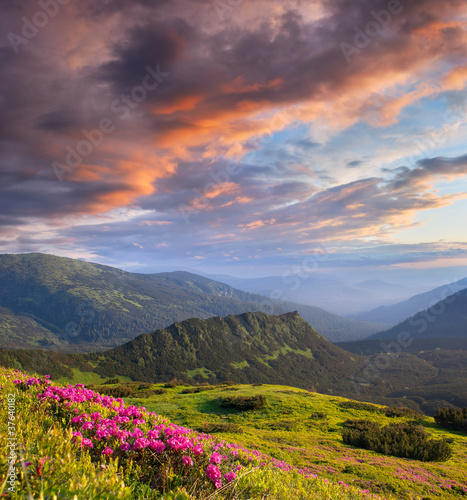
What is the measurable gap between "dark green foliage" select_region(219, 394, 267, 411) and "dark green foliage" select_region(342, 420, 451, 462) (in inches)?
498

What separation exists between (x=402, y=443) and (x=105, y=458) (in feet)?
74.4


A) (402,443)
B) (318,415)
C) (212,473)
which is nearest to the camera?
(212,473)

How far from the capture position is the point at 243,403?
106 feet

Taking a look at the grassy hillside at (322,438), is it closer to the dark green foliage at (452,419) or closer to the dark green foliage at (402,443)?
the dark green foliage at (402,443)

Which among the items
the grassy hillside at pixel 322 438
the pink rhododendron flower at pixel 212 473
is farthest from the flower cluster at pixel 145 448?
the grassy hillside at pixel 322 438

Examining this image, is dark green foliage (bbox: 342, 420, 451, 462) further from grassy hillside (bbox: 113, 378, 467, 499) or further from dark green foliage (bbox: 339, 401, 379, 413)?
dark green foliage (bbox: 339, 401, 379, 413)

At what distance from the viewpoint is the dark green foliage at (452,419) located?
27906mm

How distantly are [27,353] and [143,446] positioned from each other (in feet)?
616

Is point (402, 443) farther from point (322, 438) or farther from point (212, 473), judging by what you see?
point (212, 473)

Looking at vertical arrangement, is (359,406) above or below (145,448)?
below

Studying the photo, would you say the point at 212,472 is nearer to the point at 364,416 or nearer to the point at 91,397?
the point at 91,397

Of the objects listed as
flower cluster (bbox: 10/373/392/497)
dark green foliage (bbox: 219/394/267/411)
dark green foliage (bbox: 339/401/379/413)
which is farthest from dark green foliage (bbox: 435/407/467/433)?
flower cluster (bbox: 10/373/392/497)

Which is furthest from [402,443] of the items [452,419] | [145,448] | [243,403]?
[145,448]

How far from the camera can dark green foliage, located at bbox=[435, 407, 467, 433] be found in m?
27.9
